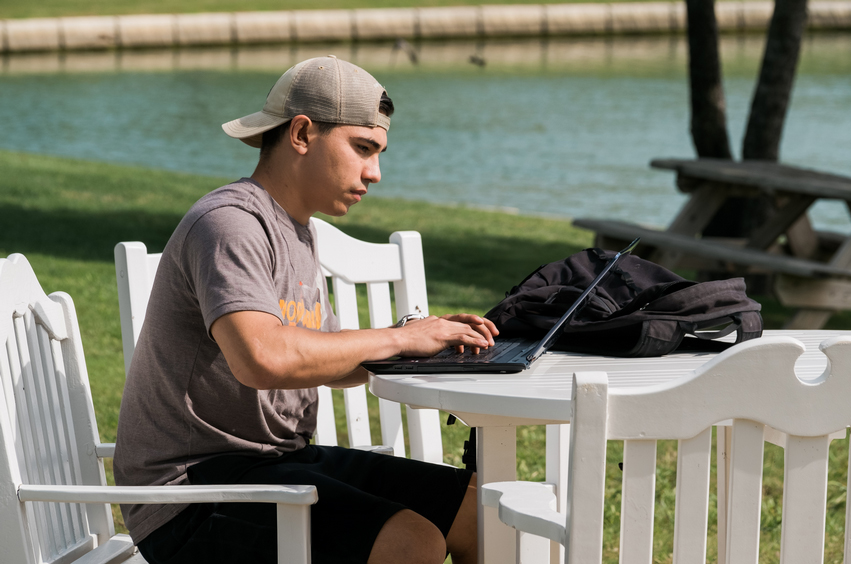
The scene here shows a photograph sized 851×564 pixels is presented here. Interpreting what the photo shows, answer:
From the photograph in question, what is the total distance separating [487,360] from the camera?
2010 millimetres

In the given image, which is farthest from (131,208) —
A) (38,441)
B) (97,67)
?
(97,67)

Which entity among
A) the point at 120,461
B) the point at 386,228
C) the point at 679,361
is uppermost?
the point at 679,361

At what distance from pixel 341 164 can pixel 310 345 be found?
0.44 m

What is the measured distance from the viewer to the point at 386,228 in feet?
31.4

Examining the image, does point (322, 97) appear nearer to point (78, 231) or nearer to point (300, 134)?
point (300, 134)

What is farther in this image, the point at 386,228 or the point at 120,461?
the point at 386,228

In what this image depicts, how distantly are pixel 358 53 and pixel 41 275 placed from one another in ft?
98.0

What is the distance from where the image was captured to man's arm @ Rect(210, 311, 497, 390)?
6.06 feet

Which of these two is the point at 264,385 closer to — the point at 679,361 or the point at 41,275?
the point at 679,361

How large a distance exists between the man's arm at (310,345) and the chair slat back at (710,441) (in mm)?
686

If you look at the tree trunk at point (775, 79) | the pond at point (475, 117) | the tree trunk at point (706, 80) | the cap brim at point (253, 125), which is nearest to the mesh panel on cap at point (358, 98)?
the cap brim at point (253, 125)

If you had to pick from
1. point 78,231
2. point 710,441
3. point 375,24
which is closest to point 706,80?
point 78,231

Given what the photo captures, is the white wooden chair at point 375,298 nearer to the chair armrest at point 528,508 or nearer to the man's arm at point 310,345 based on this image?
the man's arm at point 310,345

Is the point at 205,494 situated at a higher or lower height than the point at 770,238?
higher
